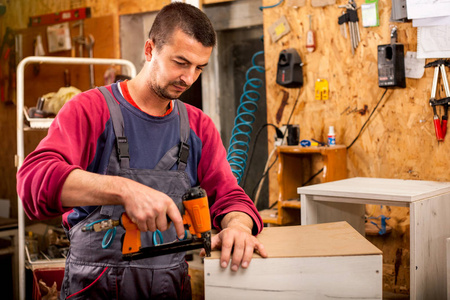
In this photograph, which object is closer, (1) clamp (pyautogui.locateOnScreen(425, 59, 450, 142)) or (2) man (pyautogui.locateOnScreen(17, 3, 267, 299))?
(2) man (pyautogui.locateOnScreen(17, 3, 267, 299))

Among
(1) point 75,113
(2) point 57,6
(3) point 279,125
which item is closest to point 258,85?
(3) point 279,125

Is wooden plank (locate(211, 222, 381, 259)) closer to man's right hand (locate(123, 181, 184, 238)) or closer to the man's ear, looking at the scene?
man's right hand (locate(123, 181, 184, 238))

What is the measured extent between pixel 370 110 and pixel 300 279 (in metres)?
2.06

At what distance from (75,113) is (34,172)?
0.87 feet

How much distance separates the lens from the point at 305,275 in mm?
1294

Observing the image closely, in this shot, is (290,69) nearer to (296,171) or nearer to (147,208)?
(296,171)

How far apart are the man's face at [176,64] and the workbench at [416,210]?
1098 millimetres

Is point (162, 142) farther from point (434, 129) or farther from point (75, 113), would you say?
point (434, 129)

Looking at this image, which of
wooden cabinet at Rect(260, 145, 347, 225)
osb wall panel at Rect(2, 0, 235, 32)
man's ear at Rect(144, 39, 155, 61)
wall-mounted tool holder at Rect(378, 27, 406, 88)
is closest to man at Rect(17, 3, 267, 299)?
man's ear at Rect(144, 39, 155, 61)

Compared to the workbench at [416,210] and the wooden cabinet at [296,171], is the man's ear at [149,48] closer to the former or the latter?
the workbench at [416,210]

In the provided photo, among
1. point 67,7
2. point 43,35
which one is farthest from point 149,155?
point 43,35

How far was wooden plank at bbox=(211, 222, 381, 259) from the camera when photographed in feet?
4.24

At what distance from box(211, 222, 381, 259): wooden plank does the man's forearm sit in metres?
0.05

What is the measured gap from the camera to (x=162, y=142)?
1.62 m
